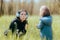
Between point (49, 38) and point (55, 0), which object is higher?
point (55, 0)

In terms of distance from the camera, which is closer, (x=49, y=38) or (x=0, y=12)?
(x=49, y=38)

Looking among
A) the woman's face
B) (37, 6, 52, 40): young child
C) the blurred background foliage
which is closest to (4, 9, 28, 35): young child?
the woman's face

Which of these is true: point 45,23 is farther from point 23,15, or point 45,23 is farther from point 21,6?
point 21,6

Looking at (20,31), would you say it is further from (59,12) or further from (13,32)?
(59,12)

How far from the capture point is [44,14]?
14.2 feet

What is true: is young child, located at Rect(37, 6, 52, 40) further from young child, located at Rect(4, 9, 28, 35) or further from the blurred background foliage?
the blurred background foliage

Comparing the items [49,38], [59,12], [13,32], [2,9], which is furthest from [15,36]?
[59,12]

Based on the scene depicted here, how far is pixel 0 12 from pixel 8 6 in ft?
1.62

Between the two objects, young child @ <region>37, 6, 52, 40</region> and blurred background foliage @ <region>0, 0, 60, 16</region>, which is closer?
young child @ <region>37, 6, 52, 40</region>

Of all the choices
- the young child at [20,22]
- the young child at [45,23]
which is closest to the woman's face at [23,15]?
the young child at [20,22]

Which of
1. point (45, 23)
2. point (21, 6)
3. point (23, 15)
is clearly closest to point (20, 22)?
point (23, 15)

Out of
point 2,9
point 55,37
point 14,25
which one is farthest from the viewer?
point 2,9

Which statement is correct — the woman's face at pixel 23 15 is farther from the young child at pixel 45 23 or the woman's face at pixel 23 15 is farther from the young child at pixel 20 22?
the young child at pixel 45 23

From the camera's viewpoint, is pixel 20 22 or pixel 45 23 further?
pixel 20 22
